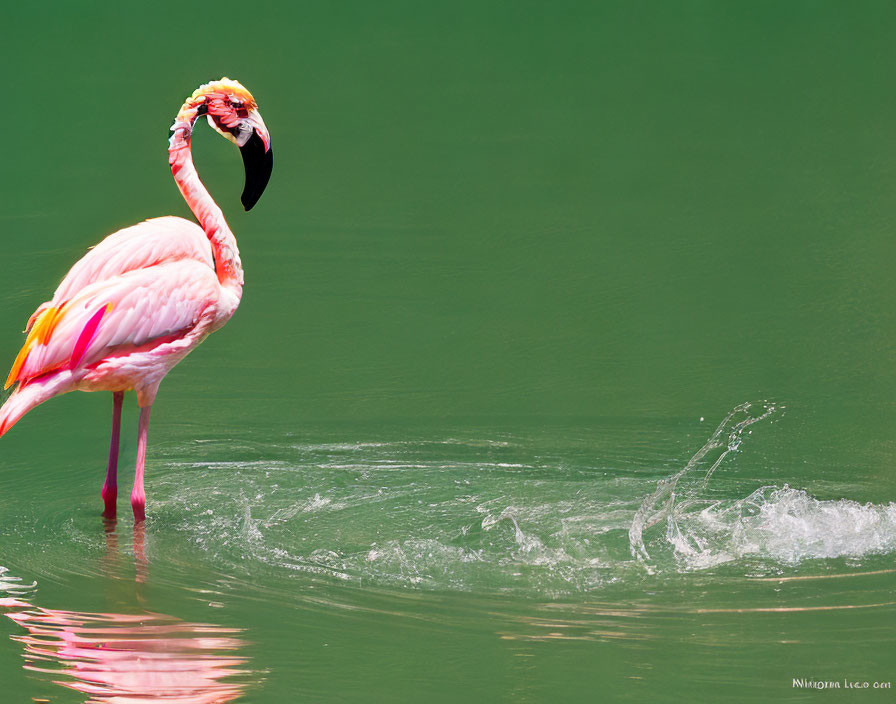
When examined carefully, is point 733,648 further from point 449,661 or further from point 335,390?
point 335,390

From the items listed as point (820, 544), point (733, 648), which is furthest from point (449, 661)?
Result: point (820, 544)

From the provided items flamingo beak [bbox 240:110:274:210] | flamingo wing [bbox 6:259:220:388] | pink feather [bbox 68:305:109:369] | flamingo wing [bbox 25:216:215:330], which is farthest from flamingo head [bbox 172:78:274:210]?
pink feather [bbox 68:305:109:369]

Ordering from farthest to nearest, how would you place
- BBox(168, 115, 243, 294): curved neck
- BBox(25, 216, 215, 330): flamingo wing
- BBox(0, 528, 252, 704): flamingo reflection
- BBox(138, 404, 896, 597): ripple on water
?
BBox(168, 115, 243, 294): curved neck → BBox(25, 216, 215, 330): flamingo wing → BBox(138, 404, 896, 597): ripple on water → BBox(0, 528, 252, 704): flamingo reflection

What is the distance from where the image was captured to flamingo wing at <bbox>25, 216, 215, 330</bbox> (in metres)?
4.38

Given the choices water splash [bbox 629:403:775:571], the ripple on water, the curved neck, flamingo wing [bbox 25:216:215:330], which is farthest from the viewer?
the curved neck

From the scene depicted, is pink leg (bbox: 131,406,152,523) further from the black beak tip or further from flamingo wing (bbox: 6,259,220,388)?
the black beak tip

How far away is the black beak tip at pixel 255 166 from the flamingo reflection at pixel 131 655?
153 centimetres

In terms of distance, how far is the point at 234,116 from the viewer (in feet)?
14.8

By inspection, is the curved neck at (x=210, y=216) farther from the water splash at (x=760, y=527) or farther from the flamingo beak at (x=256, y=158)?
the water splash at (x=760, y=527)

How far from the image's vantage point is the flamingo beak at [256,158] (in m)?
4.54

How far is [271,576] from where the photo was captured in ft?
12.9

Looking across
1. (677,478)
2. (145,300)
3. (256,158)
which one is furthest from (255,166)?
(677,478)

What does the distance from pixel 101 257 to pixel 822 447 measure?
2.69 meters

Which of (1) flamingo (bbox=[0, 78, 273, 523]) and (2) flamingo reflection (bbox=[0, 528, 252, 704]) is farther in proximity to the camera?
(1) flamingo (bbox=[0, 78, 273, 523])
